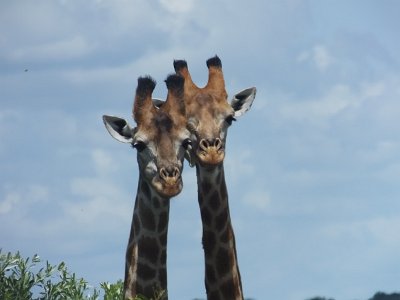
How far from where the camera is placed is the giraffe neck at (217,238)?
18.7 m

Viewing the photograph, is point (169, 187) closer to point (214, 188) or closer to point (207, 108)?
point (214, 188)

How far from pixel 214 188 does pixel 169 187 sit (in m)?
1.88

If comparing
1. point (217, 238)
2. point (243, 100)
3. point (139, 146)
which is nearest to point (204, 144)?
point (139, 146)

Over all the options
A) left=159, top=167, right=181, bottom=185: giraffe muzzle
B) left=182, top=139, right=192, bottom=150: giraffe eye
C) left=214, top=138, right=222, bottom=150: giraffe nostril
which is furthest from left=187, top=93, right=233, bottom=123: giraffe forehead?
left=159, top=167, right=181, bottom=185: giraffe muzzle

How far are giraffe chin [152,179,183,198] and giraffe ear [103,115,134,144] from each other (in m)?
1.01

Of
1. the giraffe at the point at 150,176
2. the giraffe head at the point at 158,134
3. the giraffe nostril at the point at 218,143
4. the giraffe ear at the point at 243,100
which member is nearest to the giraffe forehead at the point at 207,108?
the giraffe nostril at the point at 218,143

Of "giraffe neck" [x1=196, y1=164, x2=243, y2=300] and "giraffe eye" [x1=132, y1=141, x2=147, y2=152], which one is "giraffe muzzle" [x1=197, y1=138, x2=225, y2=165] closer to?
"giraffe neck" [x1=196, y1=164, x2=243, y2=300]

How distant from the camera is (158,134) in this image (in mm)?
17594

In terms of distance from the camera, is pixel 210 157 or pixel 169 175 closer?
pixel 169 175

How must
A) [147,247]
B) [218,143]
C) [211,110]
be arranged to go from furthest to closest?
[211,110], [218,143], [147,247]

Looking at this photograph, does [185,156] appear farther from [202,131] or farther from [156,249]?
[156,249]

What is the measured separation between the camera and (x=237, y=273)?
18953 mm

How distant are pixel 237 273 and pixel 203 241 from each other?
66cm

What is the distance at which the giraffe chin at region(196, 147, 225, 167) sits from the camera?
18266mm
